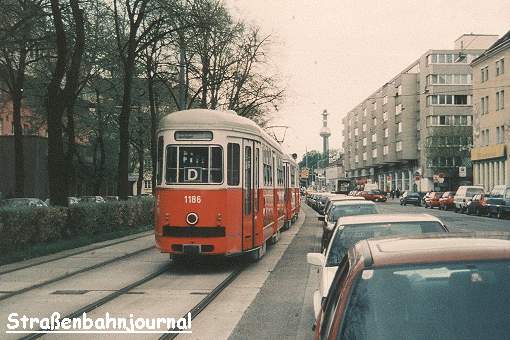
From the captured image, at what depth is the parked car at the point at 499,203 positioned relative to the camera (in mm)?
40531

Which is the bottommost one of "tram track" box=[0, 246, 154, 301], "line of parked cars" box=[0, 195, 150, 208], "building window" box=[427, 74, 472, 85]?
"tram track" box=[0, 246, 154, 301]

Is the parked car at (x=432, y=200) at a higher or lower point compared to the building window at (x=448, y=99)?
lower

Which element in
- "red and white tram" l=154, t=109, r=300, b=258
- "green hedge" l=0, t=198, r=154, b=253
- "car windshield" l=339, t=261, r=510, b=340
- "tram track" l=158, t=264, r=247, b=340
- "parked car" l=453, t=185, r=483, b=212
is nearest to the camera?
"car windshield" l=339, t=261, r=510, b=340

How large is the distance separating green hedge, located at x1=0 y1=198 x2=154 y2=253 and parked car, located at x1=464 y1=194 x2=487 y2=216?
78.4ft

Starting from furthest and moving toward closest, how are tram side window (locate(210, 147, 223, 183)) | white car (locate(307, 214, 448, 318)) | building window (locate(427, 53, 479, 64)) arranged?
building window (locate(427, 53, 479, 64))
tram side window (locate(210, 147, 223, 183))
white car (locate(307, 214, 448, 318))

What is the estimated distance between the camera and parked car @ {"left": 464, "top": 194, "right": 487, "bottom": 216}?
44.3 meters

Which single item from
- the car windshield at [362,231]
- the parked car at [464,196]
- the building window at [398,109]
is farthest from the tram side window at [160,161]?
the building window at [398,109]

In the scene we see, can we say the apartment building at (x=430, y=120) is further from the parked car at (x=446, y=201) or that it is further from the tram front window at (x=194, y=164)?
the tram front window at (x=194, y=164)

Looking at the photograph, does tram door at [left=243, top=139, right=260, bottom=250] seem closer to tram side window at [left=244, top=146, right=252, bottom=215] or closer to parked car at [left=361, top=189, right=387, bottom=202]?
tram side window at [left=244, top=146, right=252, bottom=215]

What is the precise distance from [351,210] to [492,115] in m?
47.9

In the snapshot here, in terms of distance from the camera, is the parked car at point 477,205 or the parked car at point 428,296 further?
the parked car at point 477,205

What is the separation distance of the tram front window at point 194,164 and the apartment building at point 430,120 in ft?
188

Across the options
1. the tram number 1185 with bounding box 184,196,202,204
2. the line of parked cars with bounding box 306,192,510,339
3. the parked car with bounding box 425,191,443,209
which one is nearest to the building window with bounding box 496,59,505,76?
the parked car with bounding box 425,191,443,209

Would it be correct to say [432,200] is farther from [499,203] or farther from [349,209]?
[349,209]
